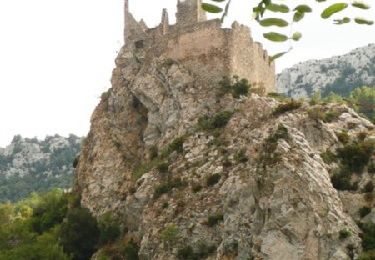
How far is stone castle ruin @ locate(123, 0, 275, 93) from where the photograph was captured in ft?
164

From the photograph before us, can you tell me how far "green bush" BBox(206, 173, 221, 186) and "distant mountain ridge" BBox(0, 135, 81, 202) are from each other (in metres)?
89.7

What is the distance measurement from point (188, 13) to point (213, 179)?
1564 centimetres

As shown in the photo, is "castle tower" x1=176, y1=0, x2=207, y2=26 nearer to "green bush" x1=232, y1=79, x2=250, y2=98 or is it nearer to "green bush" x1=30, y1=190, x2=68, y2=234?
"green bush" x1=232, y1=79, x2=250, y2=98

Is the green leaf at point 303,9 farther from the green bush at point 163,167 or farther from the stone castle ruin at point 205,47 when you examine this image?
the stone castle ruin at point 205,47

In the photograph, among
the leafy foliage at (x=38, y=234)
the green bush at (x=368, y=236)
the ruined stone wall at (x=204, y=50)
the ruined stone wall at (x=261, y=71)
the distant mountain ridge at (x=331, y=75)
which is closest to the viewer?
the green bush at (x=368, y=236)

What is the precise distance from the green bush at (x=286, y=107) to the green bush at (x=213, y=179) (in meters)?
4.63

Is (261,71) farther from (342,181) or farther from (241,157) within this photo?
(342,181)

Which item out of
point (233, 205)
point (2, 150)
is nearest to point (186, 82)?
point (233, 205)

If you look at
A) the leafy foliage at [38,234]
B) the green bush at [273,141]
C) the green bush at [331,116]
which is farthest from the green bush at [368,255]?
the leafy foliage at [38,234]

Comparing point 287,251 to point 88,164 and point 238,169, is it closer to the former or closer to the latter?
point 238,169

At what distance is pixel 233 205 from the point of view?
36594 mm

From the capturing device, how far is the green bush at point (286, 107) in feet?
136

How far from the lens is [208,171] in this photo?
4219 centimetres

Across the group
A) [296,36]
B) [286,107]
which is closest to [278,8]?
[296,36]
